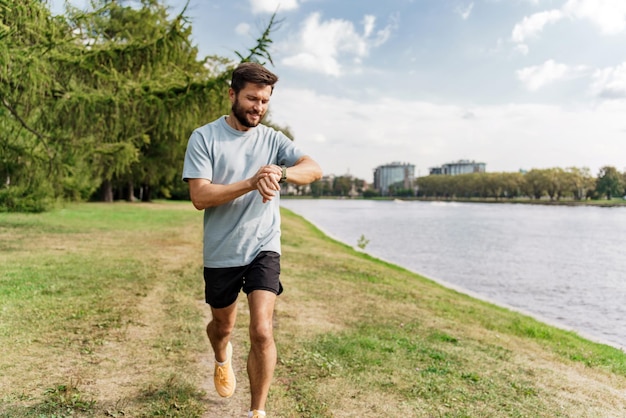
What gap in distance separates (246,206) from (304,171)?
44cm

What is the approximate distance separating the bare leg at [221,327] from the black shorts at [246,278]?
0.60 ft

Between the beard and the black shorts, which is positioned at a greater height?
the beard

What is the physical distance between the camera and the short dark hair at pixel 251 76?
3287 millimetres

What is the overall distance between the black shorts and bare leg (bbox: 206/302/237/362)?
0.18 m

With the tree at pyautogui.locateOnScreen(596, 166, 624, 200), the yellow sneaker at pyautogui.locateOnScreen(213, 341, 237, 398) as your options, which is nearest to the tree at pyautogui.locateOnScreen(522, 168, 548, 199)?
the tree at pyautogui.locateOnScreen(596, 166, 624, 200)

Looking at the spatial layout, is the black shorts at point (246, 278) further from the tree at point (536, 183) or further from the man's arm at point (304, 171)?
the tree at point (536, 183)

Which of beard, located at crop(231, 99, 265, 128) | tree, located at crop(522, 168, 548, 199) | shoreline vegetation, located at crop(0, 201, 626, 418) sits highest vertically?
tree, located at crop(522, 168, 548, 199)

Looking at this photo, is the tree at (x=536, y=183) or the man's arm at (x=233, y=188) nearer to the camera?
the man's arm at (x=233, y=188)

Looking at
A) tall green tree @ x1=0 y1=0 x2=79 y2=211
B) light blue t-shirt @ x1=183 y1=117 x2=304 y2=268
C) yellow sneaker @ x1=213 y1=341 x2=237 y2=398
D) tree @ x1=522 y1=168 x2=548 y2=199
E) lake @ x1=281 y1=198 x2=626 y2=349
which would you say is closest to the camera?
light blue t-shirt @ x1=183 y1=117 x2=304 y2=268

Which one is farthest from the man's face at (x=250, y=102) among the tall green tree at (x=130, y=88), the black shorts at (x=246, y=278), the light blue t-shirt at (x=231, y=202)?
the tall green tree at (x=130, y=88)

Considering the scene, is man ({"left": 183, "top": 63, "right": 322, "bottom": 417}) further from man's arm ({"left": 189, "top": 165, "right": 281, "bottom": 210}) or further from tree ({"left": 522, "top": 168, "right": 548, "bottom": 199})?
tree ({"left": 522, "top": 168, "right": 548, "bottom": 199})

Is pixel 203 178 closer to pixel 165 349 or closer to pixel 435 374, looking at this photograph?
pixel 165 349

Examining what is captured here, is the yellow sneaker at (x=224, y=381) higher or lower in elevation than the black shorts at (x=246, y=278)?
lower

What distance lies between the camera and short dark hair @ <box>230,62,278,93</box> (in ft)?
10.8
